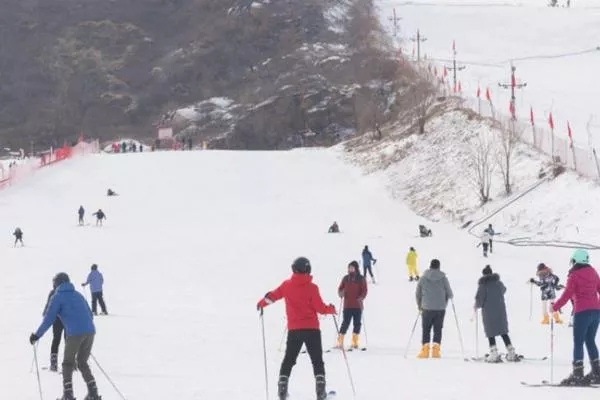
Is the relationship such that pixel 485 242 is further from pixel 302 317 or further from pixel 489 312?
pixel 302 317

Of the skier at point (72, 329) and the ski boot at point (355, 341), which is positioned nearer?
the skier at point (72, 329)

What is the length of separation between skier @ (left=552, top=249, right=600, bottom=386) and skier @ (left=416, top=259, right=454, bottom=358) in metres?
3.02

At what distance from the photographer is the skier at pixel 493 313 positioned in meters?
13.3

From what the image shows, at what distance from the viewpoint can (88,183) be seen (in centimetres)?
5478

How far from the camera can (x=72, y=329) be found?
33.1ft

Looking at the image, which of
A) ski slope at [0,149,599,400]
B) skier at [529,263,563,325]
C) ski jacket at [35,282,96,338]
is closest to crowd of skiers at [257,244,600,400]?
ski slope at [0,149,599,400]

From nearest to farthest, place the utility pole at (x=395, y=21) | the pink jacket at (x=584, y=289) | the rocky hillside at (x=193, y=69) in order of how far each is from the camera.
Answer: the pink jacket at (x=584, y=289) → the rocky hillside at (x=193, y=69) → the utility pole at (x=395, y=21)

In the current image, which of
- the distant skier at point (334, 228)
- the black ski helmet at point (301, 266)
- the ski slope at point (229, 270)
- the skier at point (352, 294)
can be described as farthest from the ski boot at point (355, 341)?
the distant skier at point (334, 228)

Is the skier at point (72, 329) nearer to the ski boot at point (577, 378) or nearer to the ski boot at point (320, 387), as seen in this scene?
the ski boot at point (320, 387)

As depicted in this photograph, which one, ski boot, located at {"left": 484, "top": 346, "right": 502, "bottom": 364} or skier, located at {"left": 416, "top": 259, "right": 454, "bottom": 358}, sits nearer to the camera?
ski boot, located at {"left": 484, "top": 346, "right": 502, "bottom": 364}

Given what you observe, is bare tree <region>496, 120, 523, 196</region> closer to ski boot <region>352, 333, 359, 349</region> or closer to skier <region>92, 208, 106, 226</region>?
skier <region>92, 208, 106, 226</region>

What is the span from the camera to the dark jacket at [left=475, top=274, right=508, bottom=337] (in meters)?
13.4

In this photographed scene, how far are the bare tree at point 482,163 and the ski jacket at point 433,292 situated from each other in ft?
90.4

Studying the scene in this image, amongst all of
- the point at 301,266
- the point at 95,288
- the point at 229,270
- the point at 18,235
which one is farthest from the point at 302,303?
the point at 18,235
